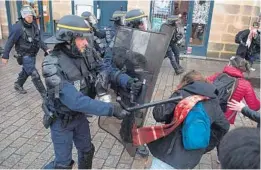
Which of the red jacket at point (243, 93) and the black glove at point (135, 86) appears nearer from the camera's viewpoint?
the black glove at point (135, 86)

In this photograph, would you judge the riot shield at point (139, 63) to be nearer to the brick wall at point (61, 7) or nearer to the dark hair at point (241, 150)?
the dark hair at point (241, 150)

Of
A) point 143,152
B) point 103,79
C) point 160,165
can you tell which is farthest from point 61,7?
point 160,165

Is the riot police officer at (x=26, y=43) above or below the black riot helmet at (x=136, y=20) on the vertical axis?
below

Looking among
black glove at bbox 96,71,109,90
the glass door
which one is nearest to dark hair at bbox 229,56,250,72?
black glove at bbox 96,71,109,90

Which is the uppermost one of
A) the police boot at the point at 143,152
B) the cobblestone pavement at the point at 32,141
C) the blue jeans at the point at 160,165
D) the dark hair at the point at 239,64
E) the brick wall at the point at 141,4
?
the brick wall at the point at 141,4

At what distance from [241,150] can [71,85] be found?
1.61m

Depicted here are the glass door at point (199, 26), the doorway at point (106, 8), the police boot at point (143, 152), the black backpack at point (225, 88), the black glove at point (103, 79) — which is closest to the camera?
the black glove at point (103, 79)

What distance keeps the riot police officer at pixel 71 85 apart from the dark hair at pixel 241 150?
1.32 meters

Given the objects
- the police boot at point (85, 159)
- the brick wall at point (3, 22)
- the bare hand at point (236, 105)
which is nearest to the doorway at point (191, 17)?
the brick wall at point (3, 22)

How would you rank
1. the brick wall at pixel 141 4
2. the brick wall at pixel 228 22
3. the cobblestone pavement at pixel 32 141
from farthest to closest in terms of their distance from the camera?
the brick wall at pixel 141 4 < the brick wall at pixel 228 22 < the cobblestone pavement at pixel 32 141

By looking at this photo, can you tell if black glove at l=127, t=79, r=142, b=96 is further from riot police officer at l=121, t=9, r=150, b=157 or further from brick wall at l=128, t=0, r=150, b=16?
brick wall at l=128, t=0, r=150, b=16

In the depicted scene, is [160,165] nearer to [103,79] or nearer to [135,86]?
[135,86]

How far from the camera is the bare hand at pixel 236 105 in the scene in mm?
3004

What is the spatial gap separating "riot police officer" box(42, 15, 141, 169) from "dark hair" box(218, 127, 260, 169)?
4.34 ft
